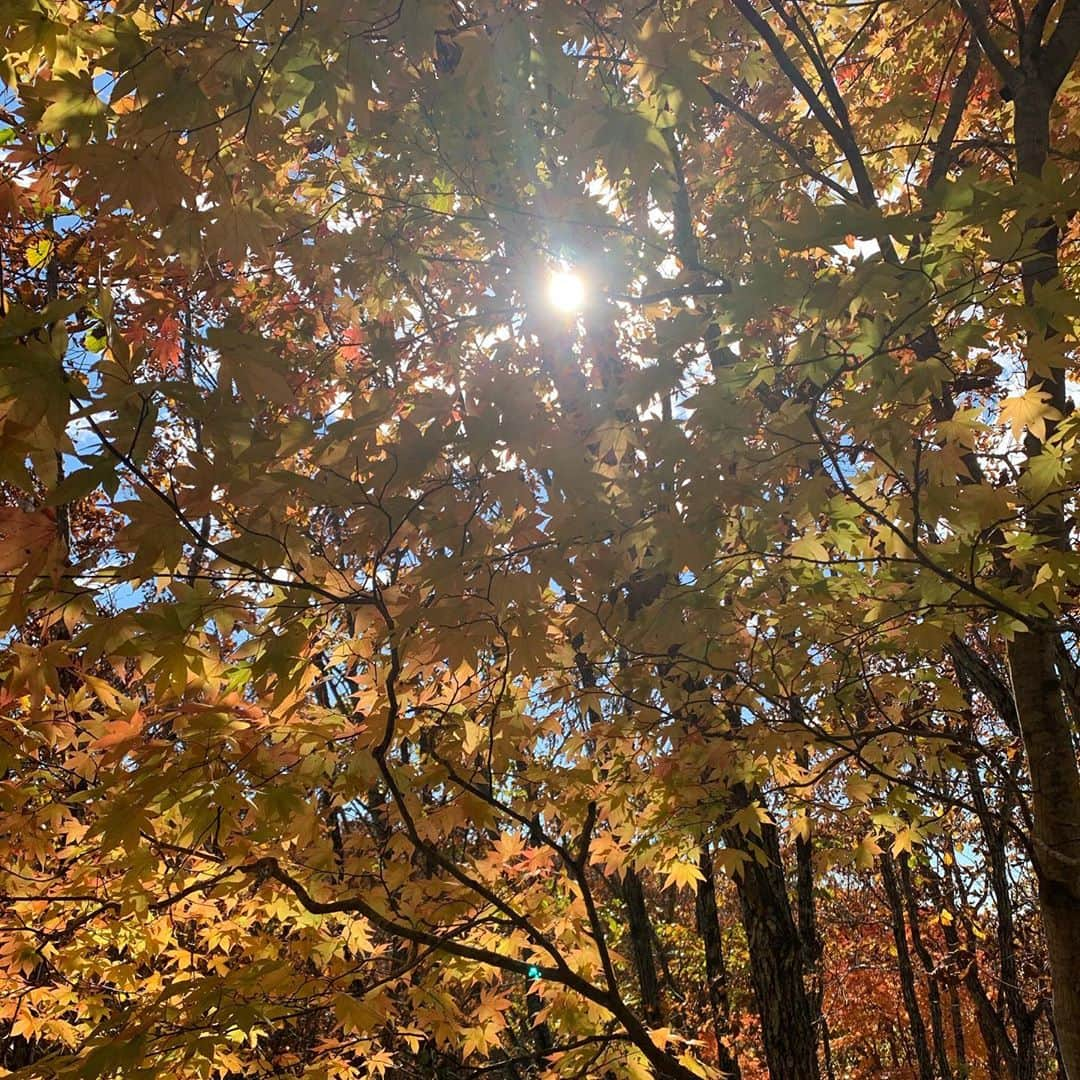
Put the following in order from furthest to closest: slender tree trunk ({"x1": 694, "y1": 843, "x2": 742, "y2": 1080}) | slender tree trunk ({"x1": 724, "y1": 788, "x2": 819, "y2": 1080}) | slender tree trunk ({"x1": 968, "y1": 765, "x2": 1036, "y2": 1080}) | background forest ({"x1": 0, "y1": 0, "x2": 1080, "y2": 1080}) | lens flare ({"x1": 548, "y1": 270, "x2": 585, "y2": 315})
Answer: slender tree trunk ({"x1": 968, "y1": 765, "x2": 1036, "y2": 1080}) < slender tree trunk ({"x1": 694, "y1": 843, "x2": 742, "y2": 1080}) < slender tree trunk ({"x1": 724, "y1": 788, "x2": 819, "y2": 1080}) < lens flare ({"x1": 548, "y1": 270, "x2": 585, "y2": 315}) < background forest ({"x1": 0, "y1": 0, "x2": 1080, "y2": 1080})

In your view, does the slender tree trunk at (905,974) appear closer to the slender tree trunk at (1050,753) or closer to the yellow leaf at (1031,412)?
the slender tree trunk at (1050,753)

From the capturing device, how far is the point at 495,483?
76.2 inches

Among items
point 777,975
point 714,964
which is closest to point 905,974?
point 714,964

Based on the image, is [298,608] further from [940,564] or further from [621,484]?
[940,564]

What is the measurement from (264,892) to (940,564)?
3.12 metres

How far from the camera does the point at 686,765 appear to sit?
11.3 ft

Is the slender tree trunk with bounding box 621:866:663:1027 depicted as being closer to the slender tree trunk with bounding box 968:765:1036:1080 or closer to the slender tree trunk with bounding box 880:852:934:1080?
the slender tree trunk with bounding box 968:765:1036:1080

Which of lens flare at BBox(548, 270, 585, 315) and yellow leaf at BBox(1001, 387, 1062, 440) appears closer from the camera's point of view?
yellow leaf at BBox(1001, 387, 1062, 440)

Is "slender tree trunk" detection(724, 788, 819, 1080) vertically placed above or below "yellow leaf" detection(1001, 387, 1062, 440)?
below

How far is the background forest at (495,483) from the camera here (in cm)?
191

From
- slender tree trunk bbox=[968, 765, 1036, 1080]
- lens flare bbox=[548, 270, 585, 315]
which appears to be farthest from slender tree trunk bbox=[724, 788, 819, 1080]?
slender tree trunk bbox=[968, 765, 1036, 1080]

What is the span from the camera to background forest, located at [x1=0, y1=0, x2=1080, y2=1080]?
1.91 metres

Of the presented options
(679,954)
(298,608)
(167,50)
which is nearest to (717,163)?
(167,50)

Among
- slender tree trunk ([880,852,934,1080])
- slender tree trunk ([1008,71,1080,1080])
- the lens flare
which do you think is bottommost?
slender tree trunk ([880,852,934,1080])
